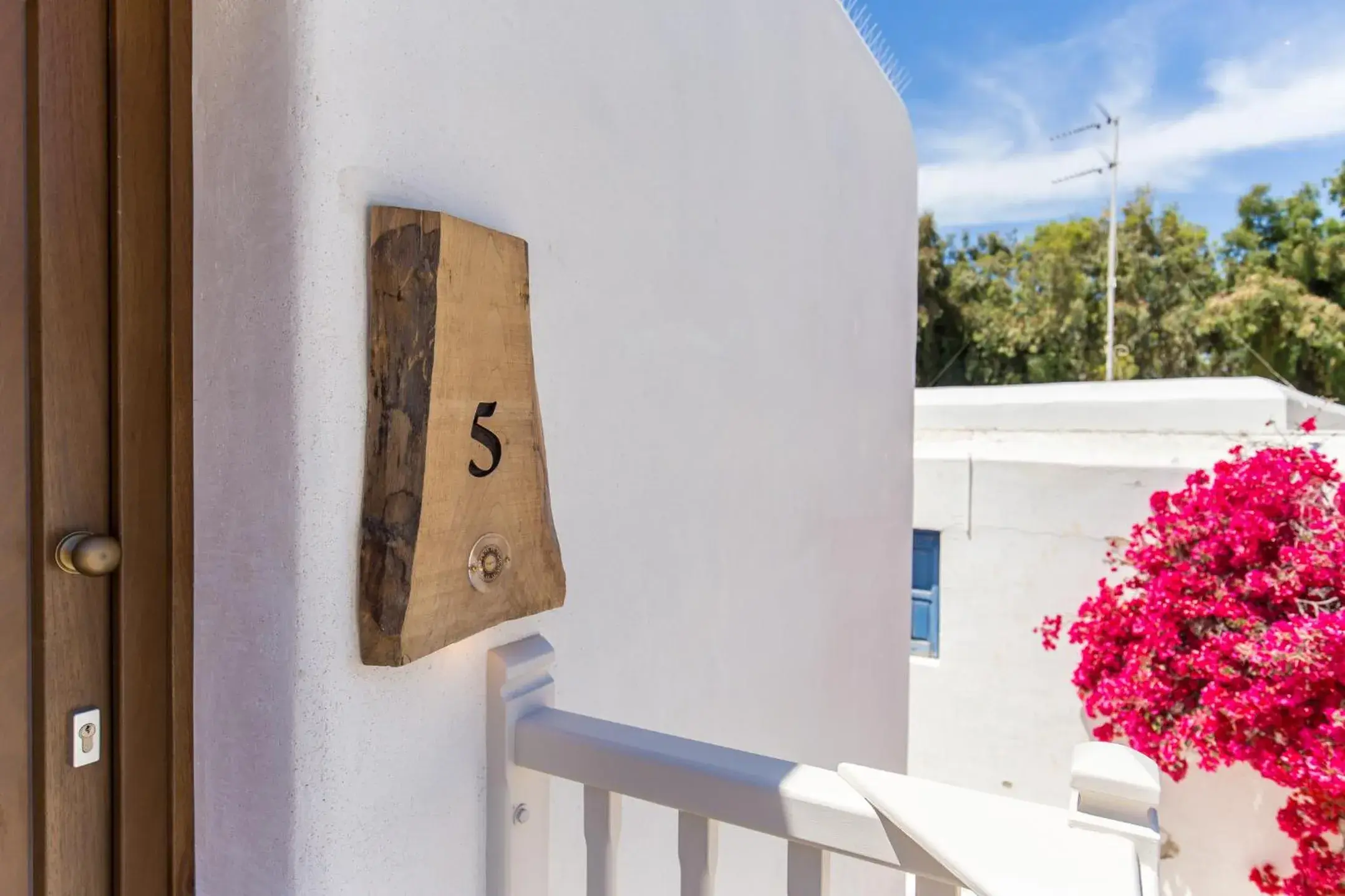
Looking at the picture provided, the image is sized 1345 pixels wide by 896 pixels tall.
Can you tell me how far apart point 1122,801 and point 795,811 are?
1.24 ft

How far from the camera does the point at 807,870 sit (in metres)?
0.96

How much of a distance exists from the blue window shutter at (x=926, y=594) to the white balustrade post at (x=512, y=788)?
423cm

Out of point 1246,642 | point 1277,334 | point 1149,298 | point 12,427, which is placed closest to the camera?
point 12,427

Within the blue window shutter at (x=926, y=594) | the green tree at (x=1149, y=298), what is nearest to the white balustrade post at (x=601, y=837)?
the blue window shutter at (x=926, y=594)

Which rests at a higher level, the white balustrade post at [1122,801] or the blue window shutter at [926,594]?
the white balustrade post at [1122,801]

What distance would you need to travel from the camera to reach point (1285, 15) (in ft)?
Result: 47.8

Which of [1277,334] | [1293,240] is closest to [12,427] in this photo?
[1277,334]

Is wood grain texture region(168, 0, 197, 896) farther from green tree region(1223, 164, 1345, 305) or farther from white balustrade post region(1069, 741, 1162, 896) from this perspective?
green tree region(1223, 164, 1345, 305)

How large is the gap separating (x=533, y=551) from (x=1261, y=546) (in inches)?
149

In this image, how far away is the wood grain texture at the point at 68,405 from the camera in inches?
33.0

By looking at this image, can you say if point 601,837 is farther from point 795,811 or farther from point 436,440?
point 436,440

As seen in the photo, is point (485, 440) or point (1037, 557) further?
point (1037, 557)

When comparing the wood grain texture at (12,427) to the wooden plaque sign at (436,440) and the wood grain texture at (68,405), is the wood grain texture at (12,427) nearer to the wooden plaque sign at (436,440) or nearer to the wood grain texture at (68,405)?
the wood grain texture at (68,405)

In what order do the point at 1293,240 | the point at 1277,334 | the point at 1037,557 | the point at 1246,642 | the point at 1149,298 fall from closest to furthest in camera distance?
the point at 1246,642 → the point at 1037,557 → the point at 1277,334 → the point at 1293,240 → the point at 1149,298
